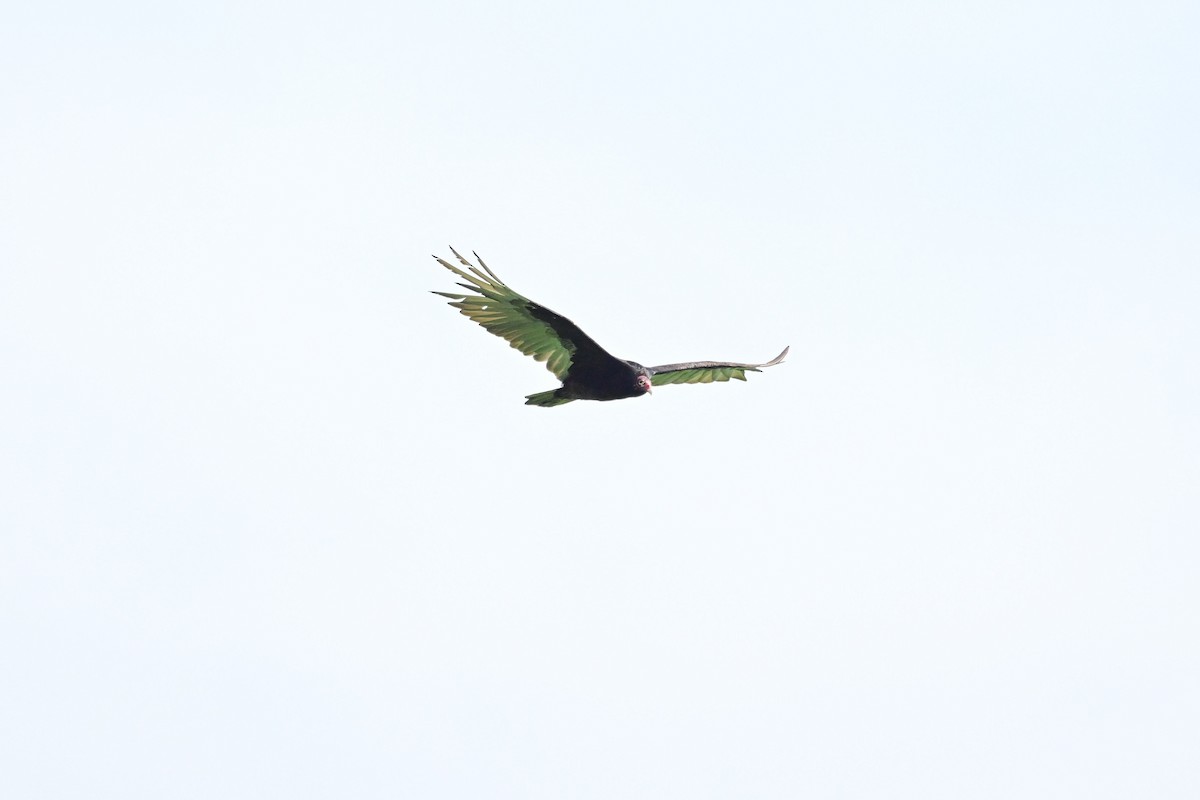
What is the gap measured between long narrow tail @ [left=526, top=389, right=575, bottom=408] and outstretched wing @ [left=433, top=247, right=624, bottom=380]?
1.60 feet

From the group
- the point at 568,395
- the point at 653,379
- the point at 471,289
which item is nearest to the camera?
the point at 471,289

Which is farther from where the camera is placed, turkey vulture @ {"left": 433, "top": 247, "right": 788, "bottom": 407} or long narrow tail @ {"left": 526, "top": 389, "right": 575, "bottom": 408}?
long narrow tail @ {"left": 526, "top": 389, "right": 575, "bottom": 408}

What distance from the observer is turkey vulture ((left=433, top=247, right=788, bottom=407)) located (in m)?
31.2

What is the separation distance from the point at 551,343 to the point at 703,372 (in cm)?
594

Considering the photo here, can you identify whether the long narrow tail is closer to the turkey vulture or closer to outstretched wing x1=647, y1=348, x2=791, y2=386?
the turkey vulture

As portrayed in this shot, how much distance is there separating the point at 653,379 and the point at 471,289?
6925mm

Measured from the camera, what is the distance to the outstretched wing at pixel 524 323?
3102 cm

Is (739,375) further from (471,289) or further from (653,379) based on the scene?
(471,289)

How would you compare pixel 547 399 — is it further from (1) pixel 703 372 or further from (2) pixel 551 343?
(1) pixel 703 372

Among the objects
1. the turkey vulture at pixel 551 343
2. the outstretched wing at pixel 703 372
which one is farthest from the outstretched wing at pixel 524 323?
the outstretched wing at pixel 703 372

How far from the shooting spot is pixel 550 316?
3133cm

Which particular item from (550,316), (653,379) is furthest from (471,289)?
(653,379)

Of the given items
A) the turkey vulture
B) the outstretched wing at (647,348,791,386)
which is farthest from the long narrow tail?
the outstretched wing at (647,348,791,386)

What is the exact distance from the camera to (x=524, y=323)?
1259 inches
